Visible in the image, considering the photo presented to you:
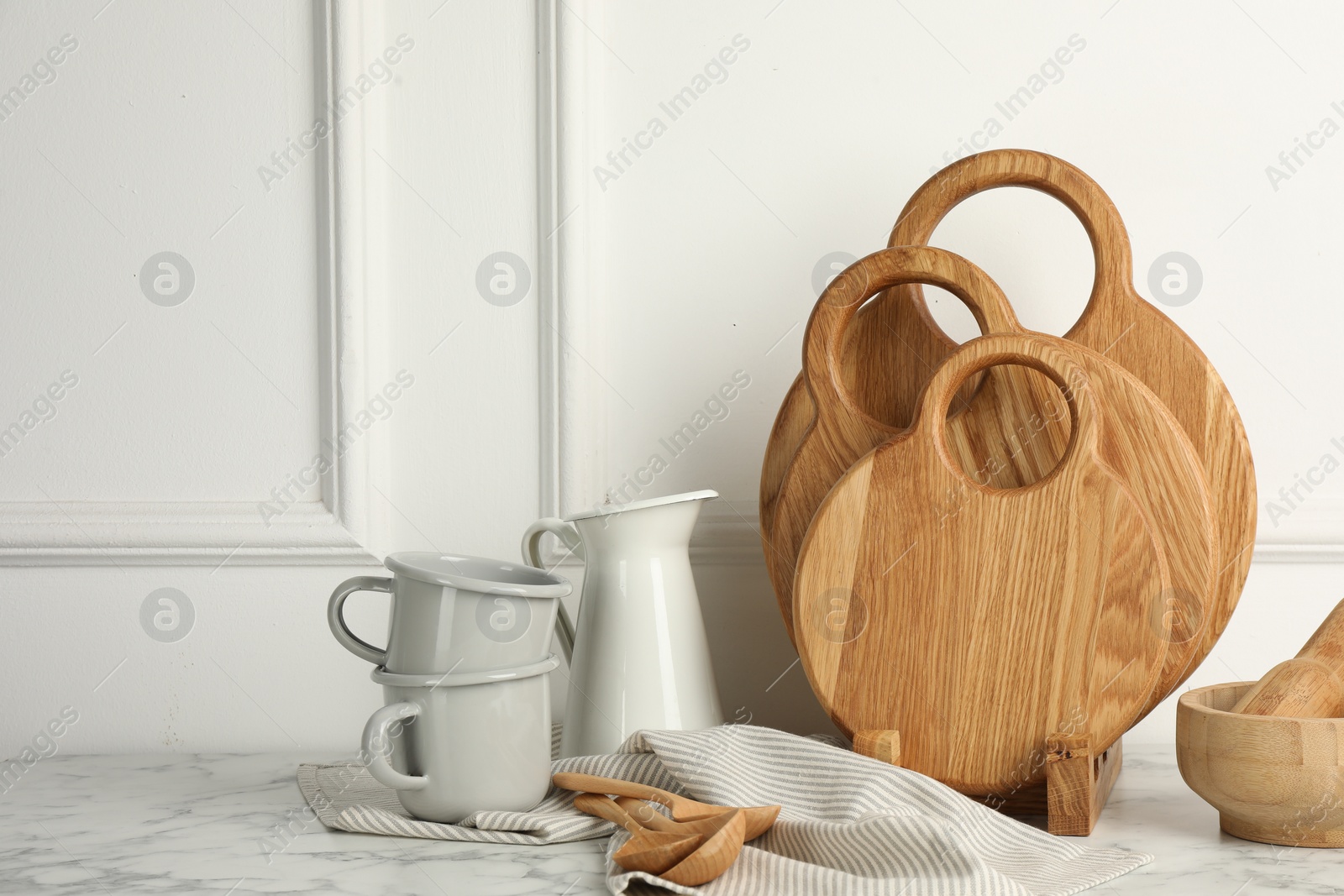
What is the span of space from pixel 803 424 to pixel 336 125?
529 millimetres

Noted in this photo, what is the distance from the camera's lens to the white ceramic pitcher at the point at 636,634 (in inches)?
27.7

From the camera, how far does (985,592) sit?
65 cm

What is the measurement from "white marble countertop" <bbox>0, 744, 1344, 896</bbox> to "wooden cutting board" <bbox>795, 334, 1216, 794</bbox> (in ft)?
0.29

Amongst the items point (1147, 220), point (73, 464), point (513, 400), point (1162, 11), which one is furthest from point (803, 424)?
point (73, 464)

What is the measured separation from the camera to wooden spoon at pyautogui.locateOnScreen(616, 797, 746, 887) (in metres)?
0.50

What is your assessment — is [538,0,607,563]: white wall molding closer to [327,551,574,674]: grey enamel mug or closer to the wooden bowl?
[327,551,574,674]: grey enamel mug

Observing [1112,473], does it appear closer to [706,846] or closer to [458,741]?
[706,846]

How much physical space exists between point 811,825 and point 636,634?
0.21 meters

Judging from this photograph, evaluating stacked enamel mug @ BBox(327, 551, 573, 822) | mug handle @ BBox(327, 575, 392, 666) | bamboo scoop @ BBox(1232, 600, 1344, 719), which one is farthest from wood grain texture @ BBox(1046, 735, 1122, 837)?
mug handle @ BBox(327, 575, 392, 666)

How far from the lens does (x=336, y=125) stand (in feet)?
2.95

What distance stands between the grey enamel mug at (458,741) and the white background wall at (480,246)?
300 millimetres

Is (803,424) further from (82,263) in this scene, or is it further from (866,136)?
(82,263)

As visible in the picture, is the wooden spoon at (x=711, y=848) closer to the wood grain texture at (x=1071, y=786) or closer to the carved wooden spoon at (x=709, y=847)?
the carved wooden spoon at (x=709, y=847)

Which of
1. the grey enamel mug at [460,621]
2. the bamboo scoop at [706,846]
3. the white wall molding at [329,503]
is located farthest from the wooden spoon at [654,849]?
the white wall molding at [329,503]
